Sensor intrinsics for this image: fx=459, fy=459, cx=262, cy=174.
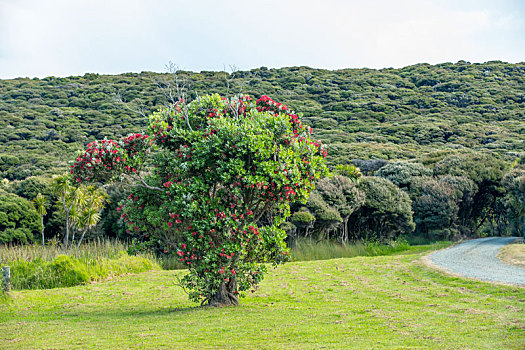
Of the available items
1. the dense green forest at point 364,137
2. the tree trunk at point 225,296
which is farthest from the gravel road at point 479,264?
the tree trunk at point 225,296

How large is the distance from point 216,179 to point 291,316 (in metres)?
3.42

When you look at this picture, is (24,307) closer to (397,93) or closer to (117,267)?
(117,267)

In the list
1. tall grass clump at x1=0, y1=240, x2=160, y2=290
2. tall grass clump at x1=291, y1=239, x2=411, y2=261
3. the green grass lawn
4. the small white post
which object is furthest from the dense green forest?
tall grass clump at x1=0, y1=240, x2=160, y2=290

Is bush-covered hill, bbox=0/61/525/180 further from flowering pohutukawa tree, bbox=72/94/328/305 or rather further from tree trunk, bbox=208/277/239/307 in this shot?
tree trunk, bbox=208/277/239/307

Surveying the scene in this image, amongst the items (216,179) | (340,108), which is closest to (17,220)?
(216,179)

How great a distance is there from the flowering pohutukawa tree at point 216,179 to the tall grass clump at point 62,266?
7784mm

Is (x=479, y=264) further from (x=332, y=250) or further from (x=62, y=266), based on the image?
(x=62, y=266)

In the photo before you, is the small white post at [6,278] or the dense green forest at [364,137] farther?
the dense green forest at [364,137]

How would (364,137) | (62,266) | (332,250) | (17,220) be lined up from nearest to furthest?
1. (62,266)
2. (332,250)
3. (17,220)
4. (364,137)

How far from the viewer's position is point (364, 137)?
63500mm

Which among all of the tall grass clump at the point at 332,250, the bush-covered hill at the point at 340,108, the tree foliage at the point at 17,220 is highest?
the bush-covered hill at the point at 340,108

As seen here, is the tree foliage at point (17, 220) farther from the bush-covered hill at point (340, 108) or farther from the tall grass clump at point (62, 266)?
the bush-covered hill at point (340, 108)

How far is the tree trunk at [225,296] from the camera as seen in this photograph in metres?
11.0

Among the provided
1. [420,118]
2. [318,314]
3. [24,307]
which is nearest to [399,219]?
[318,314]
